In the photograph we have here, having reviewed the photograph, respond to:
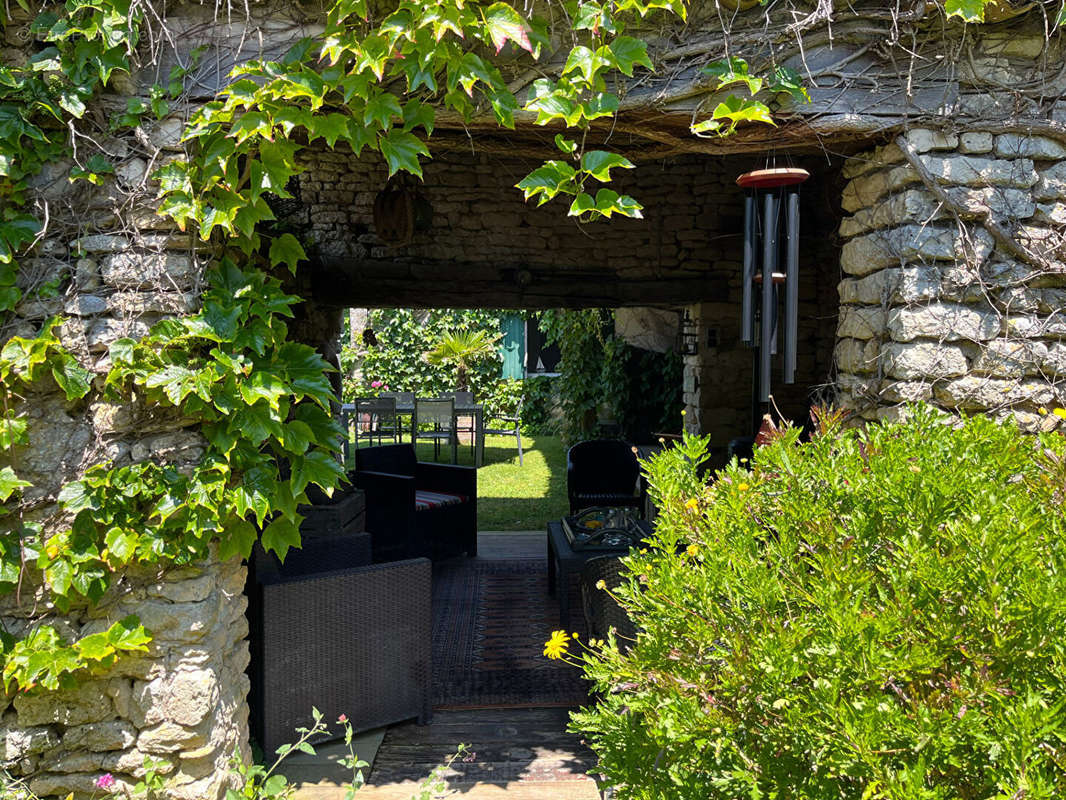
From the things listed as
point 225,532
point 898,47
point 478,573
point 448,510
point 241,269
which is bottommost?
point 478,573

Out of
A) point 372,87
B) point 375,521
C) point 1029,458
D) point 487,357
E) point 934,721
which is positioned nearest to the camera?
point 934,721

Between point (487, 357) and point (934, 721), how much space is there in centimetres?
1237

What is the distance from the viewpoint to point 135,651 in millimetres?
2547

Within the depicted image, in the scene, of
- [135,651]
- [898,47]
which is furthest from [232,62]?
[898,47]

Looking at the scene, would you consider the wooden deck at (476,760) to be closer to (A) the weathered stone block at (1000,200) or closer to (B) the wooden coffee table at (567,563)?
(B) the wooden coffee table at (567,563)

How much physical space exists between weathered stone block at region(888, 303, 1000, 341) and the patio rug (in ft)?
6.57

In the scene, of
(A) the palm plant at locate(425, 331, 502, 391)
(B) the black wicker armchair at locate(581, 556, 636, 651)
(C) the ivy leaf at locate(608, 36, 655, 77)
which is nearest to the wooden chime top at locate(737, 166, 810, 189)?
(C) the ivy leaf at locate(608, 36, 655, 77)

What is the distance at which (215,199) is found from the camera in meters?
2.52

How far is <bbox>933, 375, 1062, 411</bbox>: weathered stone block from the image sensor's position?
2.78m

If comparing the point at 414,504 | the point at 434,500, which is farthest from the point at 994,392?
the point at 434,500

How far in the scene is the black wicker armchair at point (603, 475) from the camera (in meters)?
6.55

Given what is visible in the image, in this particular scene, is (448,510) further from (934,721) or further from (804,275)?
(934,721)

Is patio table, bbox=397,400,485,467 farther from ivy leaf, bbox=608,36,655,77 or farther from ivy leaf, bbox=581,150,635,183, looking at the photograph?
ivy leaf, bbox=608,36,655,77

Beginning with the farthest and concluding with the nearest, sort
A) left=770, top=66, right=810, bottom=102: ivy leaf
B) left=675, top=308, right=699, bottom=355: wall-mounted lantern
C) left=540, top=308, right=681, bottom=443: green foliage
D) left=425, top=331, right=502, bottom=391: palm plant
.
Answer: left=425, top=331, right=502, bottom=391: palm plant → left=540, top=308, right=681, bottom=443: green foliage → left=675, top=308, right=699, bottom=355: wall-mounted lantern → left=770, top=66, right=810, bottom=102: ivy leaf
